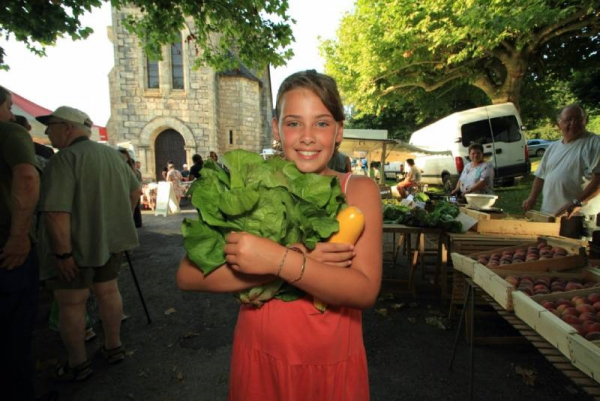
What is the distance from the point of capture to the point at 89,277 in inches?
111

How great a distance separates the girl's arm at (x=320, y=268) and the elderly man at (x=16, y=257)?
2.07 meters

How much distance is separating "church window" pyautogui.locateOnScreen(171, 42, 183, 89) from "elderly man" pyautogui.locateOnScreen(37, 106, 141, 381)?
64.6 ft

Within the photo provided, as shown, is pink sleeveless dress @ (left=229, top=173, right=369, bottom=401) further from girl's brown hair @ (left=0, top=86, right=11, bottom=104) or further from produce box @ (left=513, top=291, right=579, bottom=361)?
girl's brown hair @ (left=0, top=86, right=11, bottom=104)

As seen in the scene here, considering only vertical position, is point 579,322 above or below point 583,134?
below

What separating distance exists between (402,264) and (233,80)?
1985cm

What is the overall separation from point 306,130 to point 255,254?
589mm

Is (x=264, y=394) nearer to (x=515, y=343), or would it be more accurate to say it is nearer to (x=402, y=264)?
(x=515, y=343)

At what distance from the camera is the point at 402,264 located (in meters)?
6.23

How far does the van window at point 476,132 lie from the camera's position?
1289 centimetres

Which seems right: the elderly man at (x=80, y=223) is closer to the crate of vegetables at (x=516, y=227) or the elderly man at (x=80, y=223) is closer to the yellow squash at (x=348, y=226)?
the yellow squash at (x=348, y=226)

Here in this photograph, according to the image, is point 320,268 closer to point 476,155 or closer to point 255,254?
point 255,254

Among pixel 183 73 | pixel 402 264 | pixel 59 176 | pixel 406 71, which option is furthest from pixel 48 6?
pixel 183 73

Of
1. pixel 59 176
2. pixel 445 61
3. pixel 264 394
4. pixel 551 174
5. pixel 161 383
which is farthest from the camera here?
pixel 445 61

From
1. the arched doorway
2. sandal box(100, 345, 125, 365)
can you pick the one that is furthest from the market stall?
the arched doorway
